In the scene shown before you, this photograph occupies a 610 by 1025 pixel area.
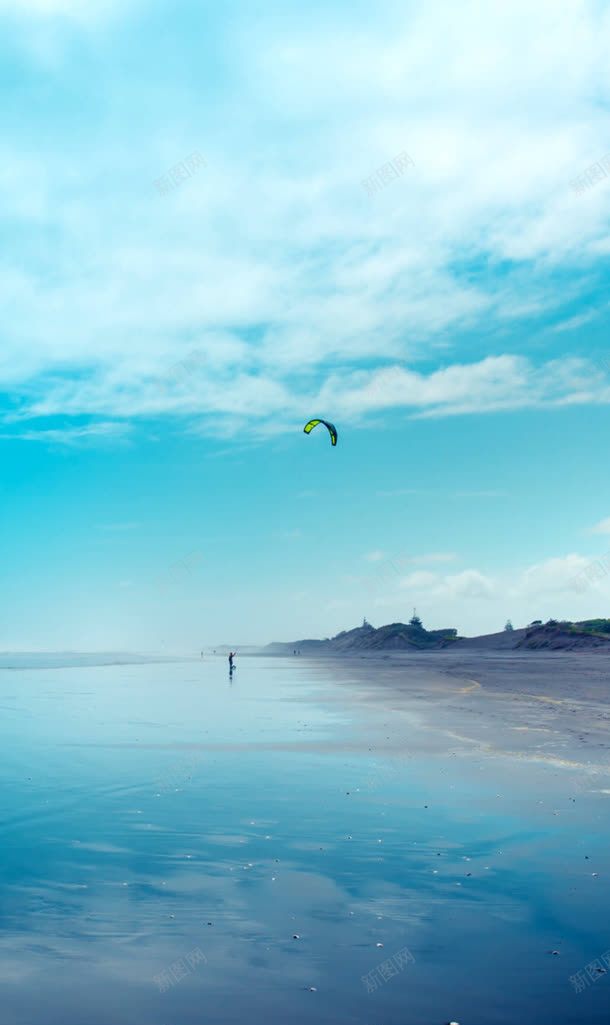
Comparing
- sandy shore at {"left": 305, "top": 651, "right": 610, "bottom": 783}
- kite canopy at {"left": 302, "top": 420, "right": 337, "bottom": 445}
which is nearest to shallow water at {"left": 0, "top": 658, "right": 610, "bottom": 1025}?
sandy shore at {"left": 305, "top": 651, "right": 610, "bottom": 783}

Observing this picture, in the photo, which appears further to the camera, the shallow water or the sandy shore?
the sandy shore

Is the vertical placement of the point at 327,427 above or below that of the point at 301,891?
above

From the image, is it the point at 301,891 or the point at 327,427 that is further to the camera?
the point at 327,427

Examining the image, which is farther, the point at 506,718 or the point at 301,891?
the point at 506,718

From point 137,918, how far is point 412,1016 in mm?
3629

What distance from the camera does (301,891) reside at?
9.87 metres

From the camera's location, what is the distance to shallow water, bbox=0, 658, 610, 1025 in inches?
276

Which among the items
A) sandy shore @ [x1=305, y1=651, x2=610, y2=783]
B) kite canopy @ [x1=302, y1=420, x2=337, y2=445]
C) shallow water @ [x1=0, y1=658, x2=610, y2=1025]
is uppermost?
kite canopy @ [x1=302, y1=420, x2=337, y2=445]

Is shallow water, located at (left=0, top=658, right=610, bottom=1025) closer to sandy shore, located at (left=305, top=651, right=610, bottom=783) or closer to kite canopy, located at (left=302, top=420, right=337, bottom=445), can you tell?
sandy shore, located at (left=305, top=651, right=610, bottom=783)

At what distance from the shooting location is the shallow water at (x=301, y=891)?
23.0 ft

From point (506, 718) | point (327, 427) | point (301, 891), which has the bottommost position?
point (301, 891)

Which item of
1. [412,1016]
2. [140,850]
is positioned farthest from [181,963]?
[140,850]

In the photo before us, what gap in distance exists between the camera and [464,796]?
15.2m

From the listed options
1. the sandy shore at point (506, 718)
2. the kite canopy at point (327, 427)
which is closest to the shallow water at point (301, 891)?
the sandy shore at point (506, 718)
